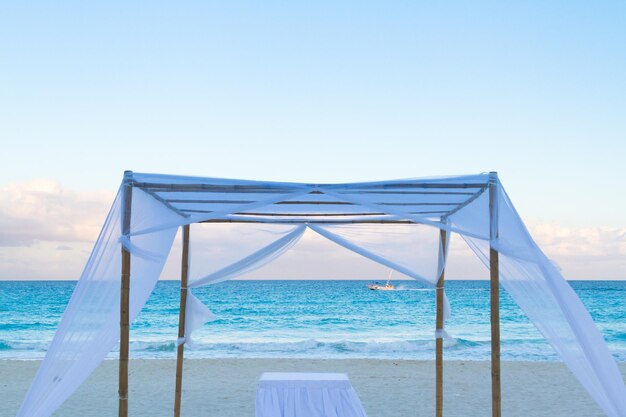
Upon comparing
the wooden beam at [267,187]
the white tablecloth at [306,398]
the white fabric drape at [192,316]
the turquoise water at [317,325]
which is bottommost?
the turquoise water at [317,325]

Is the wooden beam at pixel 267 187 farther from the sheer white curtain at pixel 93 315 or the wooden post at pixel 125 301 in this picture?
the sheer white curtain at pixel 93 315

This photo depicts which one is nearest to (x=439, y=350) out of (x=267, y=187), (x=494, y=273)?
(x=494, y=273)

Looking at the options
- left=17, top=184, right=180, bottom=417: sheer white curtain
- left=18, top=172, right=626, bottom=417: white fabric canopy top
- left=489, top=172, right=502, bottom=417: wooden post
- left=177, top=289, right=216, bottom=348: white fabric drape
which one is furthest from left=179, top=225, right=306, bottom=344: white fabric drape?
left=489, top=172, right=502, bottom=417: wooden post

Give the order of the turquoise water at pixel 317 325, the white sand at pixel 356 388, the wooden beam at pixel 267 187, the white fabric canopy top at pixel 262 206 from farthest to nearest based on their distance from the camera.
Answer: the turquoise water at pixel 317 325, the white sand at pixel 356 388, the wooden beam at pixel 267 187, the white fabric canopy top at pixel 262 206

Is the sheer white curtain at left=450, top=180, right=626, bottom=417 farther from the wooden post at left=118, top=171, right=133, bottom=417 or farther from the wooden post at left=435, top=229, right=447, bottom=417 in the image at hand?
the wooden post at left=118, top=171, right=133, bottom=417

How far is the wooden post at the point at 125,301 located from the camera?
3627 mm

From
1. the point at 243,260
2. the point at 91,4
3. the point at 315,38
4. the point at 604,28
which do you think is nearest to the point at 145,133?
the point at 91,4

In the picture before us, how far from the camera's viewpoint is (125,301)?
12.1 ft

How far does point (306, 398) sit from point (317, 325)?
17083 millimetres

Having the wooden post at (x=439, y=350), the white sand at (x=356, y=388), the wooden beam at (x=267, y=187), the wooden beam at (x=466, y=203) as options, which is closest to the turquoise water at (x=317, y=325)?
the white sand at (x=356, y=388)

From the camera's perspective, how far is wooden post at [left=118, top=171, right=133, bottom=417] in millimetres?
3627

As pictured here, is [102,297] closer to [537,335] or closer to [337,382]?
[337,382]

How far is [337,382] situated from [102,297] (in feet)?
5.68

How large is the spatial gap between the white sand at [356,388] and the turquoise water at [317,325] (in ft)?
8.91
